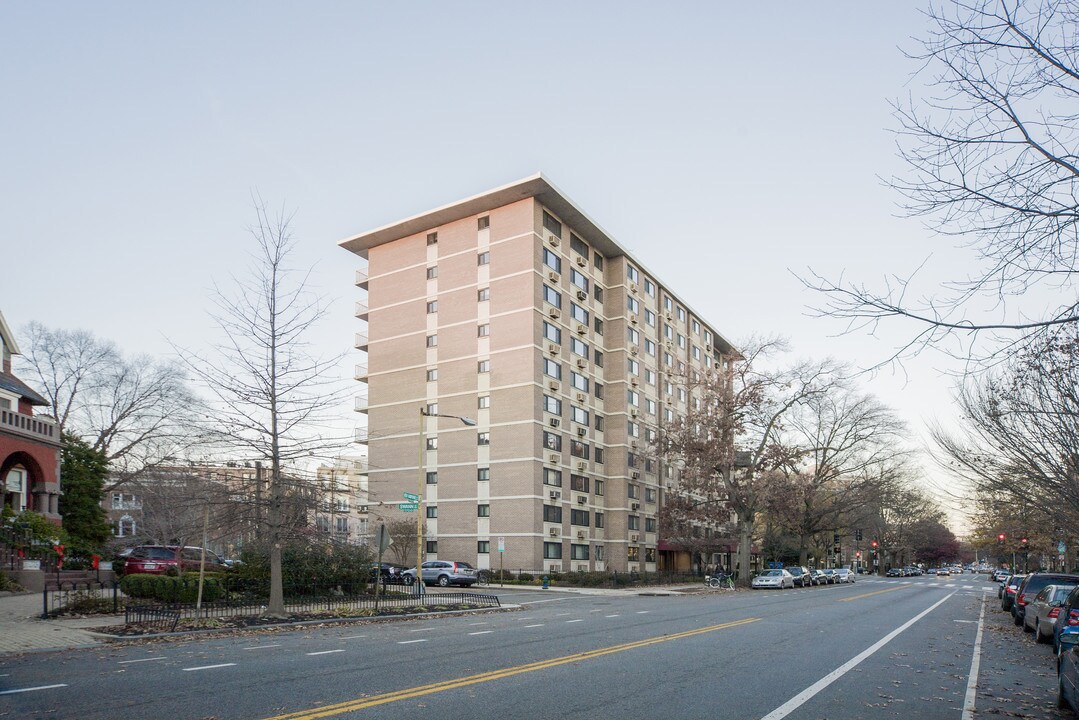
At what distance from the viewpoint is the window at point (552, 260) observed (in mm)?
56125

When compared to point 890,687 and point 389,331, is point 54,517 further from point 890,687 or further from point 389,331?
point 890,687

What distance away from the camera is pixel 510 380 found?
54125 millimetres

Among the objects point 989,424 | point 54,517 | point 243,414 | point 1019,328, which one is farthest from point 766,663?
point 54,517

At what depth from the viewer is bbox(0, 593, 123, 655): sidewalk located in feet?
49.8

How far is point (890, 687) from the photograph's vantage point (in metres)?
11.1

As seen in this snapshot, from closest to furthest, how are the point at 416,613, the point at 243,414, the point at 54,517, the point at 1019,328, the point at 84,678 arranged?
the point at 1019,328 < the point at 84,678 < the point at 243,414 < the point at 416,613 < the point at 54,517

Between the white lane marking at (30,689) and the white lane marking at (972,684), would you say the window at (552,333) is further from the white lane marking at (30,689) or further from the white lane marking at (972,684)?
the white lane marking at (30,689)

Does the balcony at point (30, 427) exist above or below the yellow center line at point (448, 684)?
above

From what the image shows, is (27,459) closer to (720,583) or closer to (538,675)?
(538,675)

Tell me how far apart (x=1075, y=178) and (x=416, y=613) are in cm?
2071

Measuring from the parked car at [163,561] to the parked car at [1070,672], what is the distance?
28.6m

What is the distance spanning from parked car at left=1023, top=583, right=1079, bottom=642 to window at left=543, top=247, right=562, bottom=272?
1568 inches

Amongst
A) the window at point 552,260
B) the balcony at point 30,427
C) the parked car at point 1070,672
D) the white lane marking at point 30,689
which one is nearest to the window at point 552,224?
the window at point 552,260

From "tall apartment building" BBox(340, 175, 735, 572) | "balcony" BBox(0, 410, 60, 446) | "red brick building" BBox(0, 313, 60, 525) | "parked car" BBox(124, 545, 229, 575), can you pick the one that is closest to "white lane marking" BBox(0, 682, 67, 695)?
"parked car" BBox(124, 545, 229, 575)
